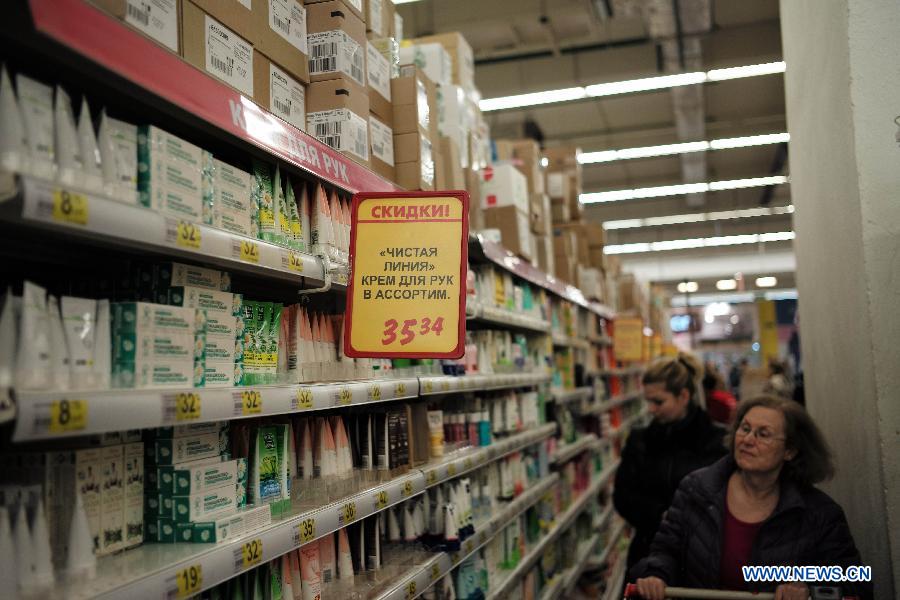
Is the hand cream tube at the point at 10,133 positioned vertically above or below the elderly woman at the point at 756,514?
above

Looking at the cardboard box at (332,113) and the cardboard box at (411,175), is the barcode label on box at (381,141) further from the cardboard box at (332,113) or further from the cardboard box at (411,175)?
the cardboard box at (332,113)

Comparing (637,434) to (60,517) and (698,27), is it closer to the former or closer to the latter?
(60,517)

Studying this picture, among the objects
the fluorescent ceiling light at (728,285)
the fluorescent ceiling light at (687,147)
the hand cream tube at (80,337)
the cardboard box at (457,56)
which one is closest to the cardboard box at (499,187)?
the cardboard box at (457,56)

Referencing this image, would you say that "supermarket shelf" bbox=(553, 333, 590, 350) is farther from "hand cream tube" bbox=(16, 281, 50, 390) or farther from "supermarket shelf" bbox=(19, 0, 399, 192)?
"hand cream tube" bbox=(16, 281, 50, 390)

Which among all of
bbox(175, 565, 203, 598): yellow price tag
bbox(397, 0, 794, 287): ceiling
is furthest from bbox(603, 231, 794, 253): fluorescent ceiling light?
bbox(175, 565, 203, 598): yellow price tag

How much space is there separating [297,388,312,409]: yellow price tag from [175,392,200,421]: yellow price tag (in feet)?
1.49

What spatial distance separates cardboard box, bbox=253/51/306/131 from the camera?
246 centimetres

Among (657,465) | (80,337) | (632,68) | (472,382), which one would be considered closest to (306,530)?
(80,337)

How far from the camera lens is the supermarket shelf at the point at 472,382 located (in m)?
3.29

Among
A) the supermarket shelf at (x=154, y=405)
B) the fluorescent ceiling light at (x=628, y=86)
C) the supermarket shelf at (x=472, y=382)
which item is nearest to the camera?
the supermarket shelf at (x=154, y=405)

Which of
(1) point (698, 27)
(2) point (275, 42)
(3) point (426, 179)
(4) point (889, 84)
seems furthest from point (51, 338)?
(1) point (698, 27)

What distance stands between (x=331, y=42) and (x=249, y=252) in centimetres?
116

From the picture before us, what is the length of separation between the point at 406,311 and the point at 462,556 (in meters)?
1.47

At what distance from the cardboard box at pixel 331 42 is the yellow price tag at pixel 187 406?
147cm
